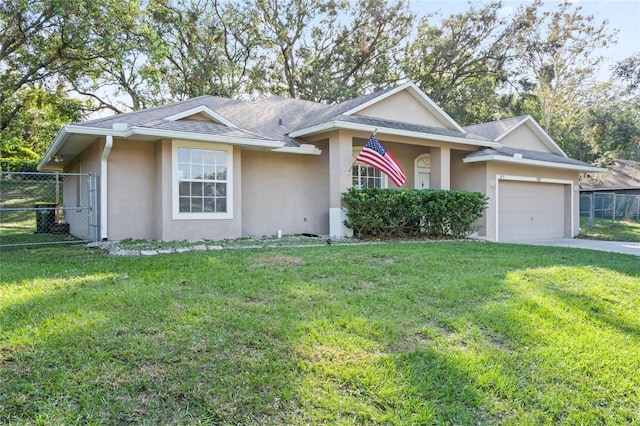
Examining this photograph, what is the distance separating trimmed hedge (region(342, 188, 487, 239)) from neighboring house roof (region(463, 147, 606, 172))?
5.41 ft

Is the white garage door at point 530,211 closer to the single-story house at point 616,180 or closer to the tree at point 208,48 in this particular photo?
the single-story house at point 616,180

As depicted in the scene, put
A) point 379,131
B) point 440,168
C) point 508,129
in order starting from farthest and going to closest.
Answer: point 508,129
point 440,168
point 379,131

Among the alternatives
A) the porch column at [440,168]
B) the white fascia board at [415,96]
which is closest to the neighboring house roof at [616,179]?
the white fascia board at [415,96]

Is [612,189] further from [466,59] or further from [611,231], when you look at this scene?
[466,59]

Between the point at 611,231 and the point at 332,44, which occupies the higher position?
the point at 332,44

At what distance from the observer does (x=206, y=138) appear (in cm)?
916

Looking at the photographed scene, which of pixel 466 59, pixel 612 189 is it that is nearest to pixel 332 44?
pixel 466 59

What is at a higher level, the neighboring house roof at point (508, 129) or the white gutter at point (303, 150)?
the neighboring house roof at point (508, 129)

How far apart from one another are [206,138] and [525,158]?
34.9 feet

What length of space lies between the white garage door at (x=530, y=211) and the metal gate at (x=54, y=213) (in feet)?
39.8

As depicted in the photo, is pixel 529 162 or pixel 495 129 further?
pixel 495 129

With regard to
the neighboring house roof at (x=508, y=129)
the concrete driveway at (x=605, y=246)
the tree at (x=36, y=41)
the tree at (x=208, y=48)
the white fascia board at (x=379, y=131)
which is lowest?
the concrete driveway at (x=605, y=246)

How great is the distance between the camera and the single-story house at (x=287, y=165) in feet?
30.3

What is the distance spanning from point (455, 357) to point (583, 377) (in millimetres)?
1022
